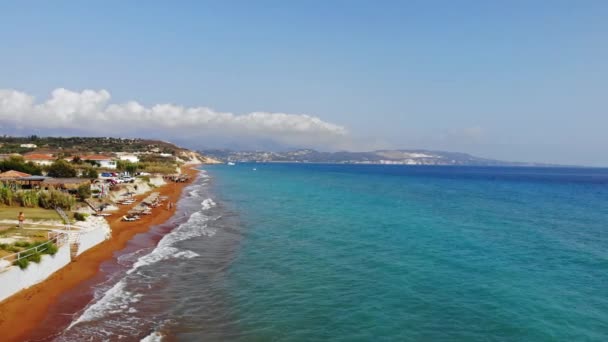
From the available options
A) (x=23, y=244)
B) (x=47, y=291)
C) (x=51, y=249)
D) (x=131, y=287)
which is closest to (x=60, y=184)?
(x=23, y=244)

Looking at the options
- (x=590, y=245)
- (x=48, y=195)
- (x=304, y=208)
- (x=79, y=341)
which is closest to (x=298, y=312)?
(x=79, y=341)

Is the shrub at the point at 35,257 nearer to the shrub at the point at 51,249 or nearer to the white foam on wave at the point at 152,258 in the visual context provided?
the shrub at the point at 51,249

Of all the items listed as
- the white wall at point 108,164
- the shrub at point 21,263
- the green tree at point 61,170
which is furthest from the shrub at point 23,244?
the white wall at point 108,164

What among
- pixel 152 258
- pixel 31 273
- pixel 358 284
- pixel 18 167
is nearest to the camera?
pixel 31 273

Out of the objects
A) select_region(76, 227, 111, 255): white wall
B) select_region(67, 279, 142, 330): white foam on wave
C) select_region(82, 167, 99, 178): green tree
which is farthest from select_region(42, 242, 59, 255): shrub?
select_region(82, 167, 99, 178): green tree

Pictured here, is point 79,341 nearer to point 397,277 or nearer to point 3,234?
point 3,234

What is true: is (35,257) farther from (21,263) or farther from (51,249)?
(51,249)
